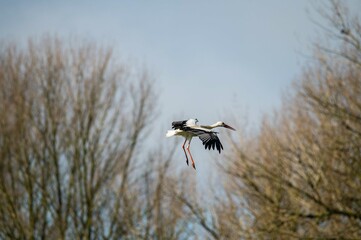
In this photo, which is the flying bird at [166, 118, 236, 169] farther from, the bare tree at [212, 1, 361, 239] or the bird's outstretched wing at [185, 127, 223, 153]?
the bare tree at [212, 1, 361, 239]

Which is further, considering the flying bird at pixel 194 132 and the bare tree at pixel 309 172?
the bare tree at pixel 309 172

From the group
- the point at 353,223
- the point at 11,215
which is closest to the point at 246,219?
the point at 353,223

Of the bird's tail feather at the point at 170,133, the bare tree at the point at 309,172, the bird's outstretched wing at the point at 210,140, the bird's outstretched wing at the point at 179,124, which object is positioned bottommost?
the bird's outstretched wing at the point at 210,140

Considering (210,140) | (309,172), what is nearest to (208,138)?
(210,140)

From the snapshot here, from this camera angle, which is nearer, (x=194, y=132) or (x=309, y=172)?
(x=194, y=132)

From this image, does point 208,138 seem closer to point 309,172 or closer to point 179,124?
point 179,124

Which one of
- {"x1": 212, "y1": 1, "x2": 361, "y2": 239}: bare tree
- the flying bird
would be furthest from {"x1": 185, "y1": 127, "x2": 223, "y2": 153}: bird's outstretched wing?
{"x1": 212, "y1": 1, "x2": 361, "y2": 239}: bare tree

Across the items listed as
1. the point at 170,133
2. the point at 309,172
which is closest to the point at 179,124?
the point at 170,133

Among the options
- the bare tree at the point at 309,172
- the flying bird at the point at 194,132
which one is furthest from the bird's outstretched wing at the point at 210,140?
the bare tree at the point at 309,172

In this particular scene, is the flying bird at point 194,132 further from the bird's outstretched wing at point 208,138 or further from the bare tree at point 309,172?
the bare tree at point 309,172

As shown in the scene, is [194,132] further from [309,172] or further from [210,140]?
[309,172]

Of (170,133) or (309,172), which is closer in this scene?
(170,133)

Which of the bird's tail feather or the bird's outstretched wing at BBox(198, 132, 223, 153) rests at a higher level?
the bird's tail feather

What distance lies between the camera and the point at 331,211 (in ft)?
30.3
